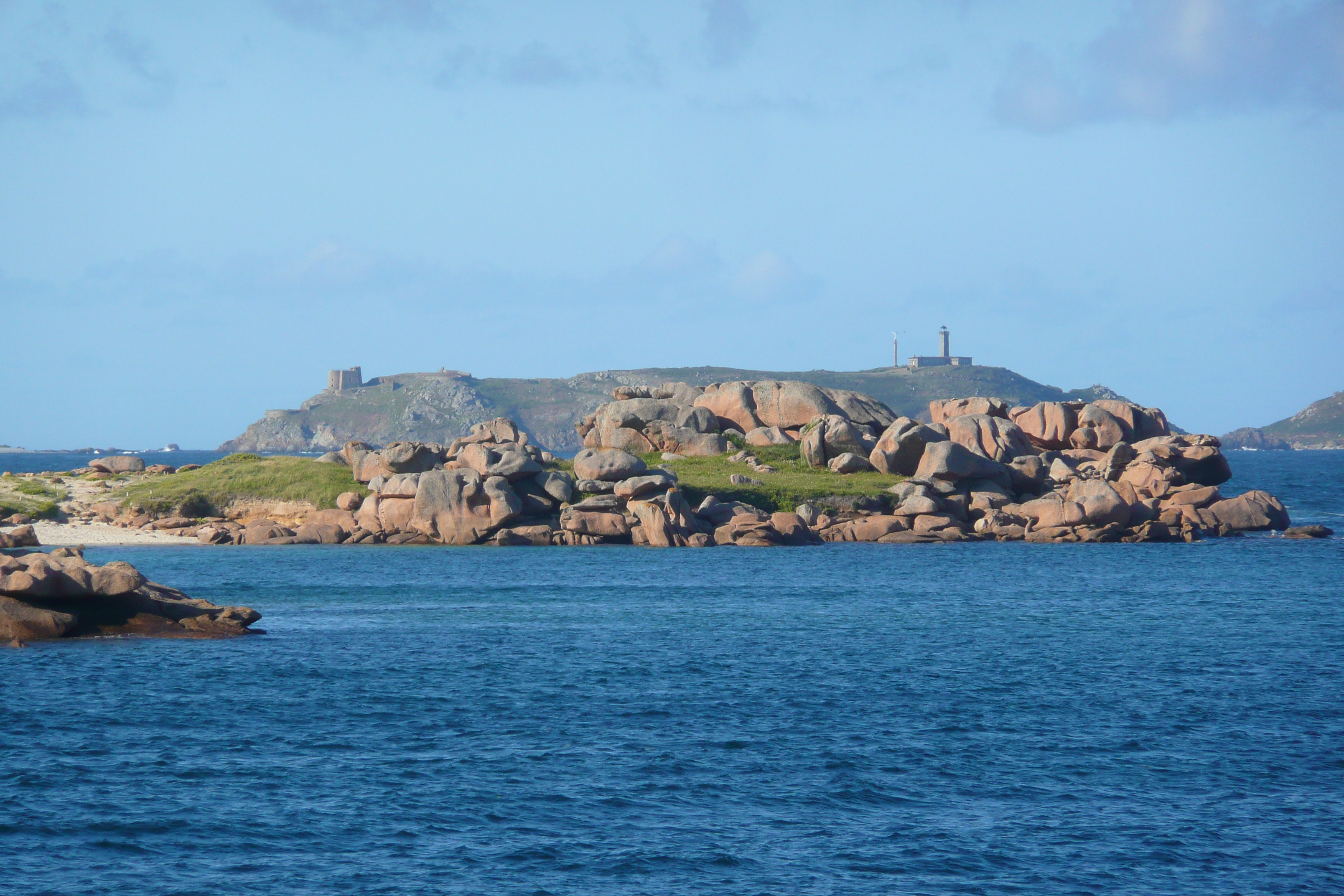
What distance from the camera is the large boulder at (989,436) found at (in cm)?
8975

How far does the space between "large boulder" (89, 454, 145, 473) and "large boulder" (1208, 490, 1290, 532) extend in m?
77.1

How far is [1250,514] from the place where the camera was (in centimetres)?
8481

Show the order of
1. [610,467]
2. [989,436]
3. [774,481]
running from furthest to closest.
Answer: [989,436] < [774,481] < [610,467]

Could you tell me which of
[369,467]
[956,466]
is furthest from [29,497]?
[956,466]

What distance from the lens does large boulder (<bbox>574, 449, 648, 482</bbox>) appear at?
268ft

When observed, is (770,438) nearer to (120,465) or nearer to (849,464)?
(849,464)

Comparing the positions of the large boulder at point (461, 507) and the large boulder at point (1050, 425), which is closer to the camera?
the large boulder at point (461, 507)

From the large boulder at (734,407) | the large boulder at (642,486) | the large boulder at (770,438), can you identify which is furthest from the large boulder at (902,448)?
the large boulder at (642,486)

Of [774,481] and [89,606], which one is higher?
[774,481]

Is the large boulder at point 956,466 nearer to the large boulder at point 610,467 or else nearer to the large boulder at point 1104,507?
the large boulder at point 1104,507

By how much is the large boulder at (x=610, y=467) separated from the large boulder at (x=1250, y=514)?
37146 mm

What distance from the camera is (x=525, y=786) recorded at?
24.9 metres

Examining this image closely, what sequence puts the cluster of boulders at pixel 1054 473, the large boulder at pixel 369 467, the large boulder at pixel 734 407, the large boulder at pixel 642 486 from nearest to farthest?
the large boulder at pixel 642 486 < the cluster of boulders at pixel 1054 473 < the large boulder at pixel 369 467 < the large boulder at pixel 734 407

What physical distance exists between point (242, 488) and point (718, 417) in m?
35.8
